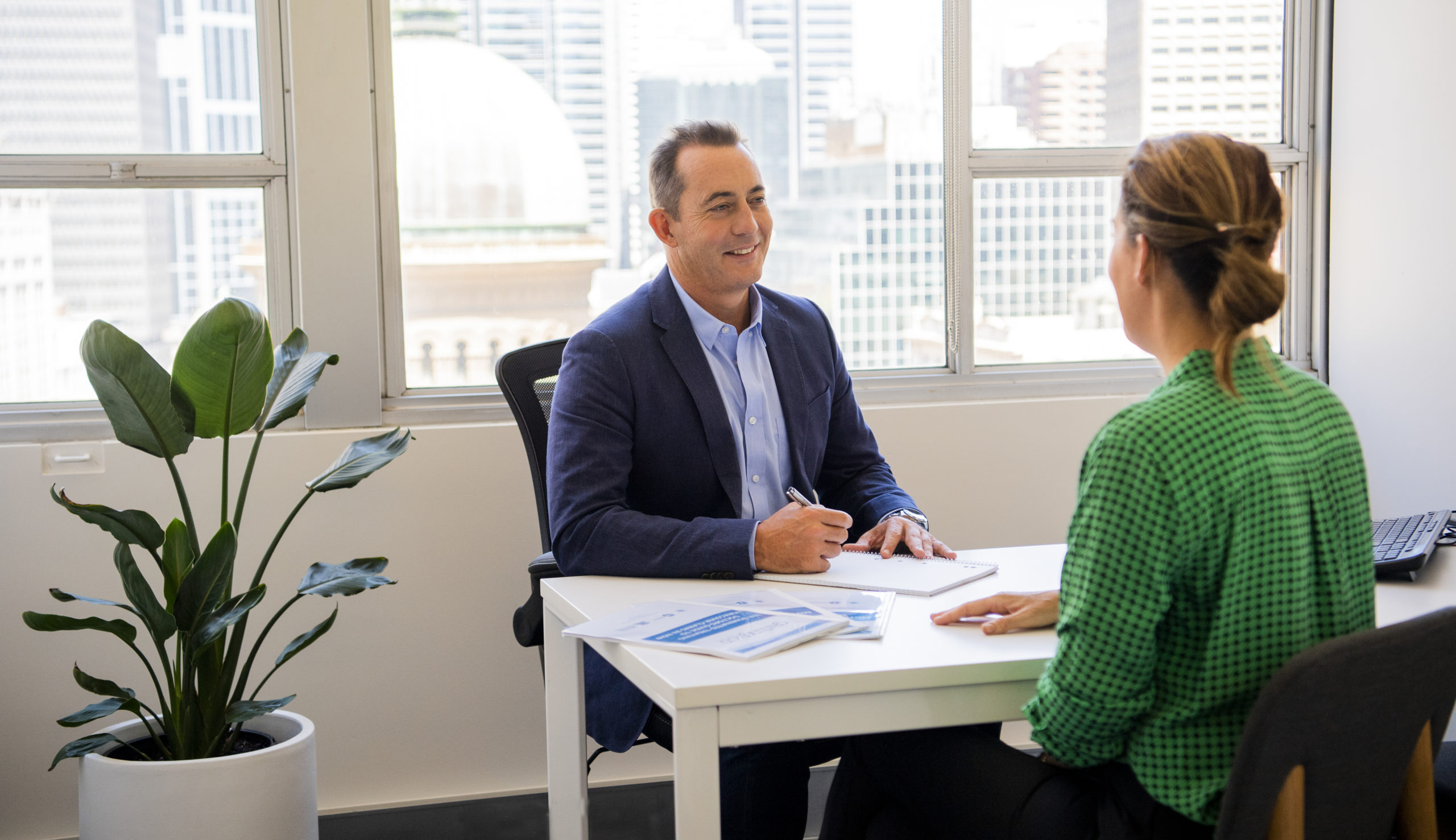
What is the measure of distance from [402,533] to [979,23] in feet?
6.55

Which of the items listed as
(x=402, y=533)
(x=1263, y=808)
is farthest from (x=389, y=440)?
(x=1263, y=808)

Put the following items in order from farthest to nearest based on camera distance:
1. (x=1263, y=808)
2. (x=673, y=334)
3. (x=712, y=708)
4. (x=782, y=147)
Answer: (x=782, y=147) < (x=673, y=334) < (x=712, y=708) < (x=1263, y=808)

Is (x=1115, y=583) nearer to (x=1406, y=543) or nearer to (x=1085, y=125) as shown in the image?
(x=1406, y=543)

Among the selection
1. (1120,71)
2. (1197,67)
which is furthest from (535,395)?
(1197,67)

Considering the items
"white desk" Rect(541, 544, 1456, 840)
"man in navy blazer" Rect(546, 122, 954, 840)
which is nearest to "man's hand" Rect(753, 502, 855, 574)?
"man in navy blazer" Rect(546, 122, 954, 840)

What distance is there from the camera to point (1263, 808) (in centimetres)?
110

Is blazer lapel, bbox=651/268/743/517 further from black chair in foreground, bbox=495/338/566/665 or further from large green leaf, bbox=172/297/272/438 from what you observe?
large green leaf, bbox=172/297/272/438

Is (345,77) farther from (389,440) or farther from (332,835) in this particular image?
(332,835)

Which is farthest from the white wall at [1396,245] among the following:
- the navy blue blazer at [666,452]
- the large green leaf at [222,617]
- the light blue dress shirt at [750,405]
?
the large green leaf at [222,617]

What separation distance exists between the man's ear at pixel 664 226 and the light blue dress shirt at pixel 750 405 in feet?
0.26

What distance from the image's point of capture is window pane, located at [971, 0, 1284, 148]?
10.3ft

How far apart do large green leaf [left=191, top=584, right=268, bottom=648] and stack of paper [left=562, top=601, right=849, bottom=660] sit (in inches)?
32.9

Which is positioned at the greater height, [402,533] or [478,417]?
[478,417]

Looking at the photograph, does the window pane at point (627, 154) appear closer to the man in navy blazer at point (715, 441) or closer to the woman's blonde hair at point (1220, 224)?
the man in navy blazer at point (715, 441)
